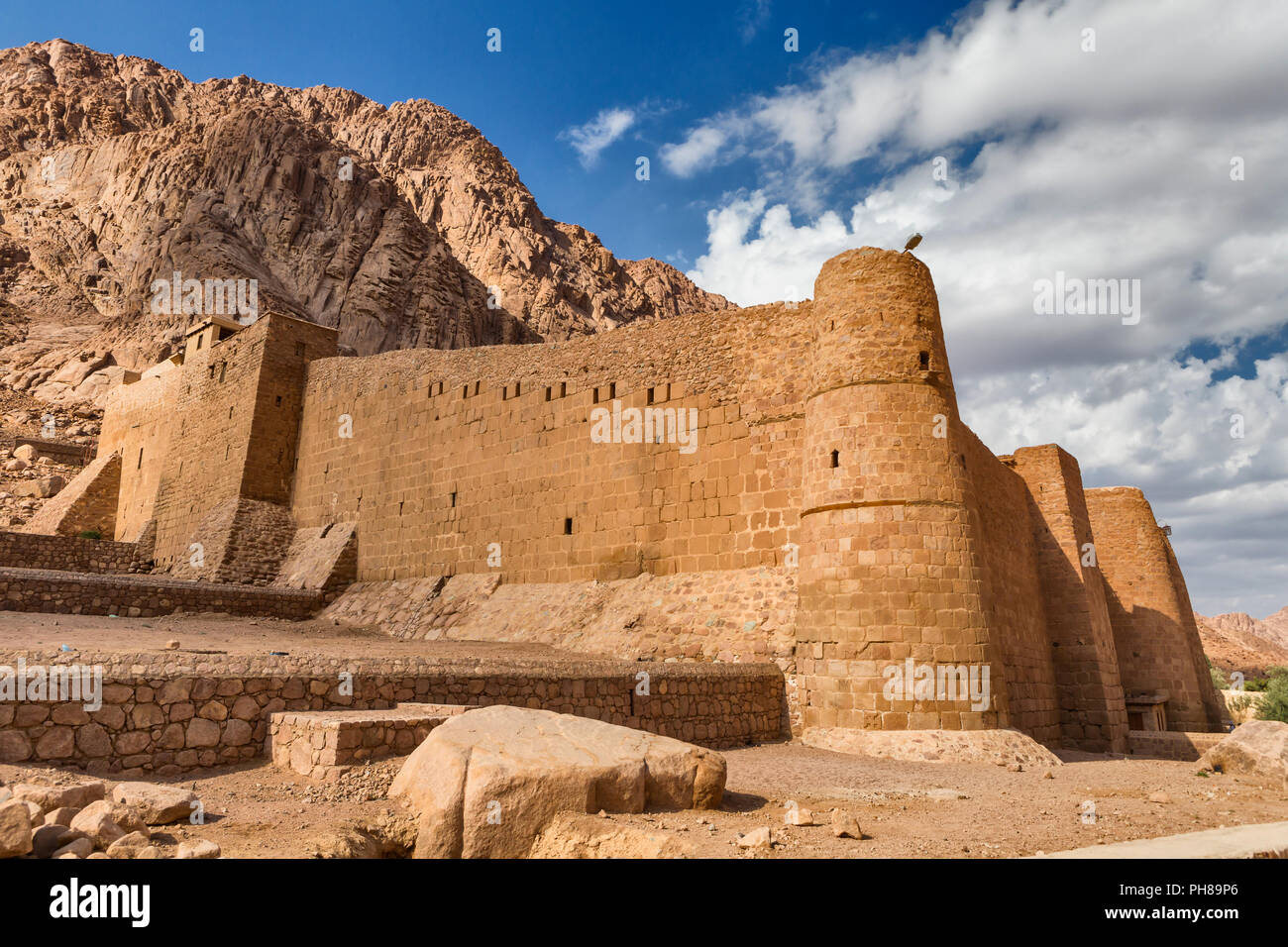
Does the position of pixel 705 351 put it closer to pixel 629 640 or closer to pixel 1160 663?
pixel 629 640

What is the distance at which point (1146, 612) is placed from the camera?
2005cm

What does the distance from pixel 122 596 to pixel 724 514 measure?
11858 millimetres

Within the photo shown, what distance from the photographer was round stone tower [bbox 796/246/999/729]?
10.8 m

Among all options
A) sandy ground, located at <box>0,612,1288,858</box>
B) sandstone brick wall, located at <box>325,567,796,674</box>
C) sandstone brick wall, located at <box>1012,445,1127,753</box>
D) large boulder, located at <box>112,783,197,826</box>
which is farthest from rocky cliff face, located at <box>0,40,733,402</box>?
Answer: large boulder, located at <box>112,783,197,826</box>

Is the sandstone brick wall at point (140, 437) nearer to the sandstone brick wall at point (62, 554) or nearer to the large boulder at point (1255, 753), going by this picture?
the sandstone brick wall at point (62, 554)

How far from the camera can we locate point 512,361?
60.7 ft

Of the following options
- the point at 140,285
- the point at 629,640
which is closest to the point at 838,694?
the point at 629,640

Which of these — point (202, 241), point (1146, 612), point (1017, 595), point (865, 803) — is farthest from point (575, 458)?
point (202, 241)

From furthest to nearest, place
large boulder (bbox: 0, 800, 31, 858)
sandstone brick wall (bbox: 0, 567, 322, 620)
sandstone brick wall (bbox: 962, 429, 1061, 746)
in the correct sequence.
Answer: sandstone brick wall (bbox: 0, 567, 322, 620) → sandstone brick wall (bbox: 962, 429, 1061, 746) → large boulder (bbox: 0, 800, 31, 858)

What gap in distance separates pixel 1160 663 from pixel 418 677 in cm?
1914

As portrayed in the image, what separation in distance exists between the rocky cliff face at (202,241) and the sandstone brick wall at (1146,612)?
3057cm

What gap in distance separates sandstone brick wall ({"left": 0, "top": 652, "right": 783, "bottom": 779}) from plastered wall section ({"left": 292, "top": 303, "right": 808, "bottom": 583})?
4492 mm

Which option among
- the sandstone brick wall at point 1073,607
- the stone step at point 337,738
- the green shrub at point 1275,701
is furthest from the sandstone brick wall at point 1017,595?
the green shrub at point 1275,701

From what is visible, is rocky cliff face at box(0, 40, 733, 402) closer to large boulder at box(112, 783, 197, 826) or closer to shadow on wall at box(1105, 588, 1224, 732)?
shadow on wall at box(1105, 588, 1224, 732)
